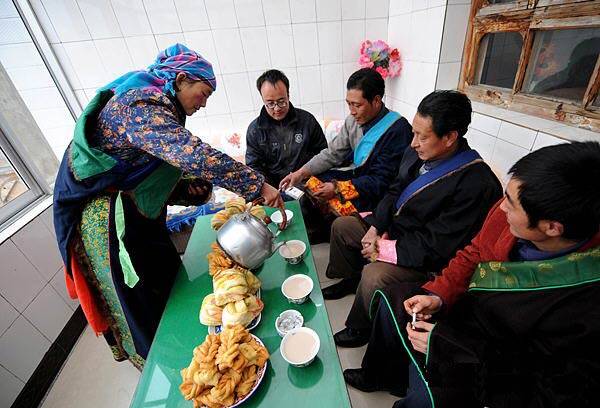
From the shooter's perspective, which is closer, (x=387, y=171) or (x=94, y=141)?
(x=94, y=141)

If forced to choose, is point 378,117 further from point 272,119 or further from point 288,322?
point 288,322

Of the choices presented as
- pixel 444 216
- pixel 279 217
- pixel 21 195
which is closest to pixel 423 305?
pixel 444 216

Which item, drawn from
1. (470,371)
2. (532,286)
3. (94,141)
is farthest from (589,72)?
(94,141)

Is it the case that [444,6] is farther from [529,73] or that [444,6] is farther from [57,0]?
[57,0]

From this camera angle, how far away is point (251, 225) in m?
1.02

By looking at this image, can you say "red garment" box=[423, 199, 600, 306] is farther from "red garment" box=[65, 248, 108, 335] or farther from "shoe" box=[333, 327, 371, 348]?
"red garment" box=[65, 248, 108, 335]

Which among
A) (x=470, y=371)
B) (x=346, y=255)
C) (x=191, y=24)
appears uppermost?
(x=191, y=24)

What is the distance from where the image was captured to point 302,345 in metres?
0.83

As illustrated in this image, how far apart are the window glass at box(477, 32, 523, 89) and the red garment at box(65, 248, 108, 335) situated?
8.13ft

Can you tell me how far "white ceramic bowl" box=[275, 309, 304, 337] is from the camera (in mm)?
893

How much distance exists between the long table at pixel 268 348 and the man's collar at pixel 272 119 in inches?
46.5

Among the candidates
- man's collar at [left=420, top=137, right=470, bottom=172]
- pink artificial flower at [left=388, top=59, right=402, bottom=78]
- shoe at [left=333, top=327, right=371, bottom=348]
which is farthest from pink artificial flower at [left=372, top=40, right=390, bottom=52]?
shoe at [left=333, top=327, right=371, bottom=348]

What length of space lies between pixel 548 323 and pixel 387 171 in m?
1.10

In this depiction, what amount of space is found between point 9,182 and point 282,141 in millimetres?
1944
